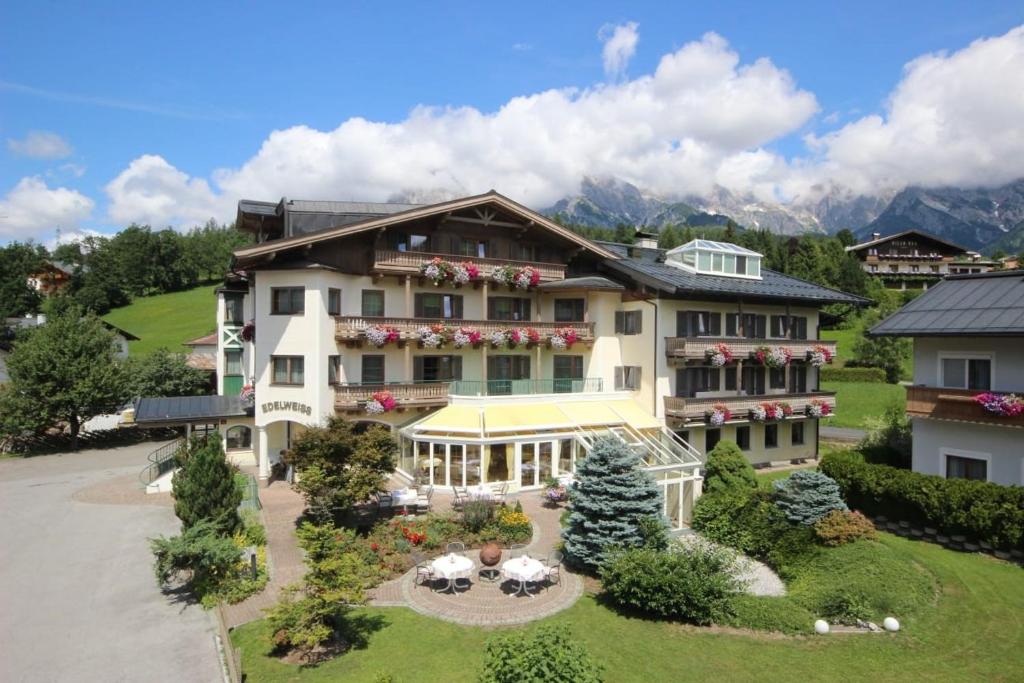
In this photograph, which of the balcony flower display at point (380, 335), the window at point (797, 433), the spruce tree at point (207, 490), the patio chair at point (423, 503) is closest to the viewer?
the spruce tree at point (207, 490)

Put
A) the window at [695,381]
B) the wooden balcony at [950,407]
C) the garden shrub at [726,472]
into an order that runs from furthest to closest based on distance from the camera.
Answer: the window at [695,381], the garden shrub at [726,472], the wooden balcony at [950,407]

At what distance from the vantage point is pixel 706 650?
1440cm

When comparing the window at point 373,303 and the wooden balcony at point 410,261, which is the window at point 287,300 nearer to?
the window at point 373,303

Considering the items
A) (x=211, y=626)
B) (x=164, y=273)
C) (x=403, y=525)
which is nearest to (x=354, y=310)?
(x=403, y=525)

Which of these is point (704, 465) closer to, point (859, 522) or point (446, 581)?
point (859, 522)

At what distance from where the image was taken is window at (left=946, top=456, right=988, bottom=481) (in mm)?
23547

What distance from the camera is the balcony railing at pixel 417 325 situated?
28281 millimetres

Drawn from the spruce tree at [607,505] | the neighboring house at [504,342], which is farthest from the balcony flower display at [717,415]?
the spruce tree at [607,505]

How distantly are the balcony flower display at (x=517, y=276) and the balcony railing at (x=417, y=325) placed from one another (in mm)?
2030

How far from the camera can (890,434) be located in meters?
30.2

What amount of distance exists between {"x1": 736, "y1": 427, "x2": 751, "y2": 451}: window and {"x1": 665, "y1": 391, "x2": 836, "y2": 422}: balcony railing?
84.3 inches

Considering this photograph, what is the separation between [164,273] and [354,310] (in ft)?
319

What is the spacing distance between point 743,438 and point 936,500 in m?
13.9

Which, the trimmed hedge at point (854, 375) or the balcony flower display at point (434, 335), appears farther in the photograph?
the trimmed hedge at point (854, 375)
